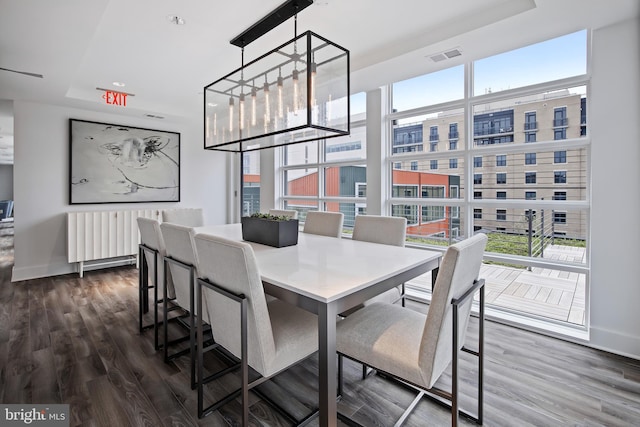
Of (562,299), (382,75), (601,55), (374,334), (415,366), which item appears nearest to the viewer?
(415,366)

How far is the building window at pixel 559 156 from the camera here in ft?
9.11

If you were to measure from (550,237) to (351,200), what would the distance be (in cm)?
230

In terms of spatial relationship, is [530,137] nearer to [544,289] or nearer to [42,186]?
[544,289]

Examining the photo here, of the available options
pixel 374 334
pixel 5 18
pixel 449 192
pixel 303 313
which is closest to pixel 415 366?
pixel 374 334

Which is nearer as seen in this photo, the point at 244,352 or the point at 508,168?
the point at 244,352

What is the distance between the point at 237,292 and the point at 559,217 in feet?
9.40

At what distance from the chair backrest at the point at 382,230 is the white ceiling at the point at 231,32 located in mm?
1525

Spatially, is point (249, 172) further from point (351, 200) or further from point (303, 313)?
point (303, 313)

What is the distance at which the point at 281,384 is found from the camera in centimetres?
199

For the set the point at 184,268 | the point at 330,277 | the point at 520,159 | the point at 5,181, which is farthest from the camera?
the point at 5,181

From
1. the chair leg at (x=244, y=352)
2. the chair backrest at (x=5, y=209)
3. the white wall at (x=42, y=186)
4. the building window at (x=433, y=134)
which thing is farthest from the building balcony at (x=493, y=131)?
the chair backrest at (x=5, y=209)

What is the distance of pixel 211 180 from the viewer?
623cm

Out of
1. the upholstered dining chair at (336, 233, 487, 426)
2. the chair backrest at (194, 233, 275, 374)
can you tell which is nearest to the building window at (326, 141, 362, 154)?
the upholstered dining chair at (336, 233, 487, 426)

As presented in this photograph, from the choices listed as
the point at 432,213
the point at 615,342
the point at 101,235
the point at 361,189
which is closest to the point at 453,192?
the point at 432,213
